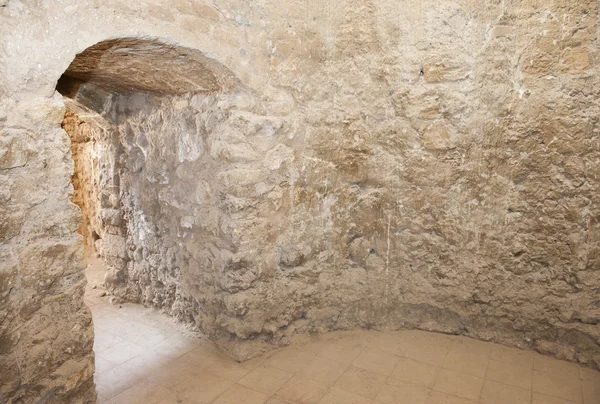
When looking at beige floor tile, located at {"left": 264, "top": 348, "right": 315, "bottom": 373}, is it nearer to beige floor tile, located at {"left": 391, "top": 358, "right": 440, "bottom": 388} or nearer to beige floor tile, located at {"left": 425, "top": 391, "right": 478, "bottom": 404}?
beige floor tile, located at {"left": 391, "top": 358, "right": 440, "bottom": 388}

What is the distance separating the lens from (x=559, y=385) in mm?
2277

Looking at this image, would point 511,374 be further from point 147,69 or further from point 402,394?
point 147,69

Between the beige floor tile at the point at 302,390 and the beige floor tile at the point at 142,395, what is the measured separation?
2.03 feet

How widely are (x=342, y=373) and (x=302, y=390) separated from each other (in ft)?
0.91

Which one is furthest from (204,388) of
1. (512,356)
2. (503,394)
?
(512,356)

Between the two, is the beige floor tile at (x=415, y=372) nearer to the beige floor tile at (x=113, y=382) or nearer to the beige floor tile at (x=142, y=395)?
the beige floor tile at (x=142, y=395)

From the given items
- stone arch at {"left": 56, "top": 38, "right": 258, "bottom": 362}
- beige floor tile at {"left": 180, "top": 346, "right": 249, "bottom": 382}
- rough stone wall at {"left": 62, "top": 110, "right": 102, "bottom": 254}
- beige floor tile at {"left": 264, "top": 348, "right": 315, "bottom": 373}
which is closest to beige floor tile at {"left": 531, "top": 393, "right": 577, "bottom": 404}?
beige floor tile at {"left": 264, "top": 348, "right": 315, "bottom": 373}

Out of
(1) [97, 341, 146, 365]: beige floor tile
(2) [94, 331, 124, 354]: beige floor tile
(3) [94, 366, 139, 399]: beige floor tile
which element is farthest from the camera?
(2) [94, 331, 124, 354]: beige floor tile

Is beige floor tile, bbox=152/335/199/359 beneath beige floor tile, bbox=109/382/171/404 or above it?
above

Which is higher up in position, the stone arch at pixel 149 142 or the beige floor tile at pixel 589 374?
the stone arch at pixel 149 142

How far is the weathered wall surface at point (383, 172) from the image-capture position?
94.3 inches

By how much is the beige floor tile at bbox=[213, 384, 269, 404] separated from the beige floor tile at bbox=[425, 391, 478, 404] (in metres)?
0.85

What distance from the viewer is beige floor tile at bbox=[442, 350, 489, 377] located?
94.8 inches

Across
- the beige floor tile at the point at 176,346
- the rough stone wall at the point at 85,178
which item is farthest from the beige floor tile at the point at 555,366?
the rough stone wall at the point at 85,178
